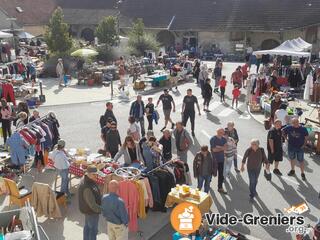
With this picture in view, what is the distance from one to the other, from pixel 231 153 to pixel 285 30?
29806 mm

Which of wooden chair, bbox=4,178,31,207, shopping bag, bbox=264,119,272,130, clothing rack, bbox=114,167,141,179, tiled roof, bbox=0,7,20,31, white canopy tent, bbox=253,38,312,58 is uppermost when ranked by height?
tiled roof, bbox=0,7,20,31

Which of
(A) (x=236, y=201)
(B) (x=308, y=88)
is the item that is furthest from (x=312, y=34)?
(A) (x=236, y=201)

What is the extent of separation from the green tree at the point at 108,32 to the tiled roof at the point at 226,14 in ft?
33.1

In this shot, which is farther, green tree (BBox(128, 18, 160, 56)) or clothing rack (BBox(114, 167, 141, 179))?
green tree (BBox(128, 18, 160, 56))

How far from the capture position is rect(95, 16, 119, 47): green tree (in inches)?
1314

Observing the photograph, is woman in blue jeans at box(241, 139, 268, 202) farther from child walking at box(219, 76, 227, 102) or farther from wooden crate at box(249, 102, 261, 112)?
child walking at box(219, 76, 227, 102)

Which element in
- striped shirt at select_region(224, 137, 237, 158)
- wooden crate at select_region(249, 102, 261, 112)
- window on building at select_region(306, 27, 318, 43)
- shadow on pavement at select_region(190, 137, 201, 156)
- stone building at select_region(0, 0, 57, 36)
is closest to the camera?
striped shirt at select_region(224, 137, 237, 158)

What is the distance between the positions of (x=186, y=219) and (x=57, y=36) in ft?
75.3

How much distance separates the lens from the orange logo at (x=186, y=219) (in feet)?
25.9

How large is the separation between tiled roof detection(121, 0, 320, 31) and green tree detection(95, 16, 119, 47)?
33.1 ft

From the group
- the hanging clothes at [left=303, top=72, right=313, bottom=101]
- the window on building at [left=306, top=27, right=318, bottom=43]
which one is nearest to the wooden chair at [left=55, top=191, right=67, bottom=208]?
the hanging clothes at [left=303, top=72, right=313, bottom=101]

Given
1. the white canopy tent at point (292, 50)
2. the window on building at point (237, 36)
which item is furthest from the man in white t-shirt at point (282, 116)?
the window on building at point (237, 36)

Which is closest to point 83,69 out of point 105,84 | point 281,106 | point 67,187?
point 105,84

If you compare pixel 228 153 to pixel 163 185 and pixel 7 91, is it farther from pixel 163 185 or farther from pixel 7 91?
pixel 7 91
